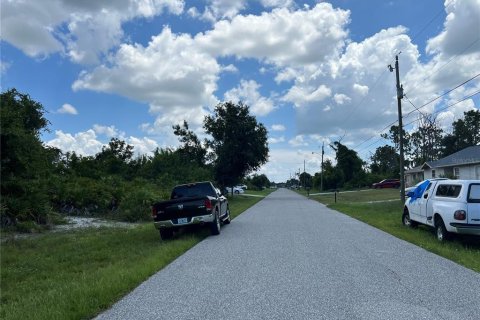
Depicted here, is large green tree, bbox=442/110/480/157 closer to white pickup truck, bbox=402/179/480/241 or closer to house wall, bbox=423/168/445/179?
house wall, bbox=423/168/445/179

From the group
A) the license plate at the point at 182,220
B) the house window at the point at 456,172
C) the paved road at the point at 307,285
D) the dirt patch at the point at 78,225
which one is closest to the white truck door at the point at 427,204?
the paved road at the point at 307,285

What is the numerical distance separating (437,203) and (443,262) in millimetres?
4352

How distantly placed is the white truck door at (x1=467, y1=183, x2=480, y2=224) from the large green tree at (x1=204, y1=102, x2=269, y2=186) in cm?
3866

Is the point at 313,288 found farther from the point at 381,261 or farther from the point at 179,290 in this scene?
the point at 381,261

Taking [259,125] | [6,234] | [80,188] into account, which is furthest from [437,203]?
[259,125]

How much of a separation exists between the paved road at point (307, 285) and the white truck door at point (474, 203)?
174 cm

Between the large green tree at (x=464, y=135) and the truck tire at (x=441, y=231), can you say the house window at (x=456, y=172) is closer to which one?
the truck tire at (x=441, y=231)

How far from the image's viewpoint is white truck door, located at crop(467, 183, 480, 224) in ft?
38.4

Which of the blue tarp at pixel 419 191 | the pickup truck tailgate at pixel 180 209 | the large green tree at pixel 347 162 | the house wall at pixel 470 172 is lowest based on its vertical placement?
the pickup truck tailgate at pixel 180 209

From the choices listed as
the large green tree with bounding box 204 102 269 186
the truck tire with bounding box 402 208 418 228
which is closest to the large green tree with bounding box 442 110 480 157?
the large green tree with bounding box 204 102 269 186

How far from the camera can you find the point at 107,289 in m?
7.04

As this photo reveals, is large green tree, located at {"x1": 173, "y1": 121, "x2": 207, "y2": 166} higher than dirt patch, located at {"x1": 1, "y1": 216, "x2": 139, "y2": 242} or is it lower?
higher

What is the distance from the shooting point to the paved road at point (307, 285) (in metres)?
5.89

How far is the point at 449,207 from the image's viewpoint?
40.9 ft
